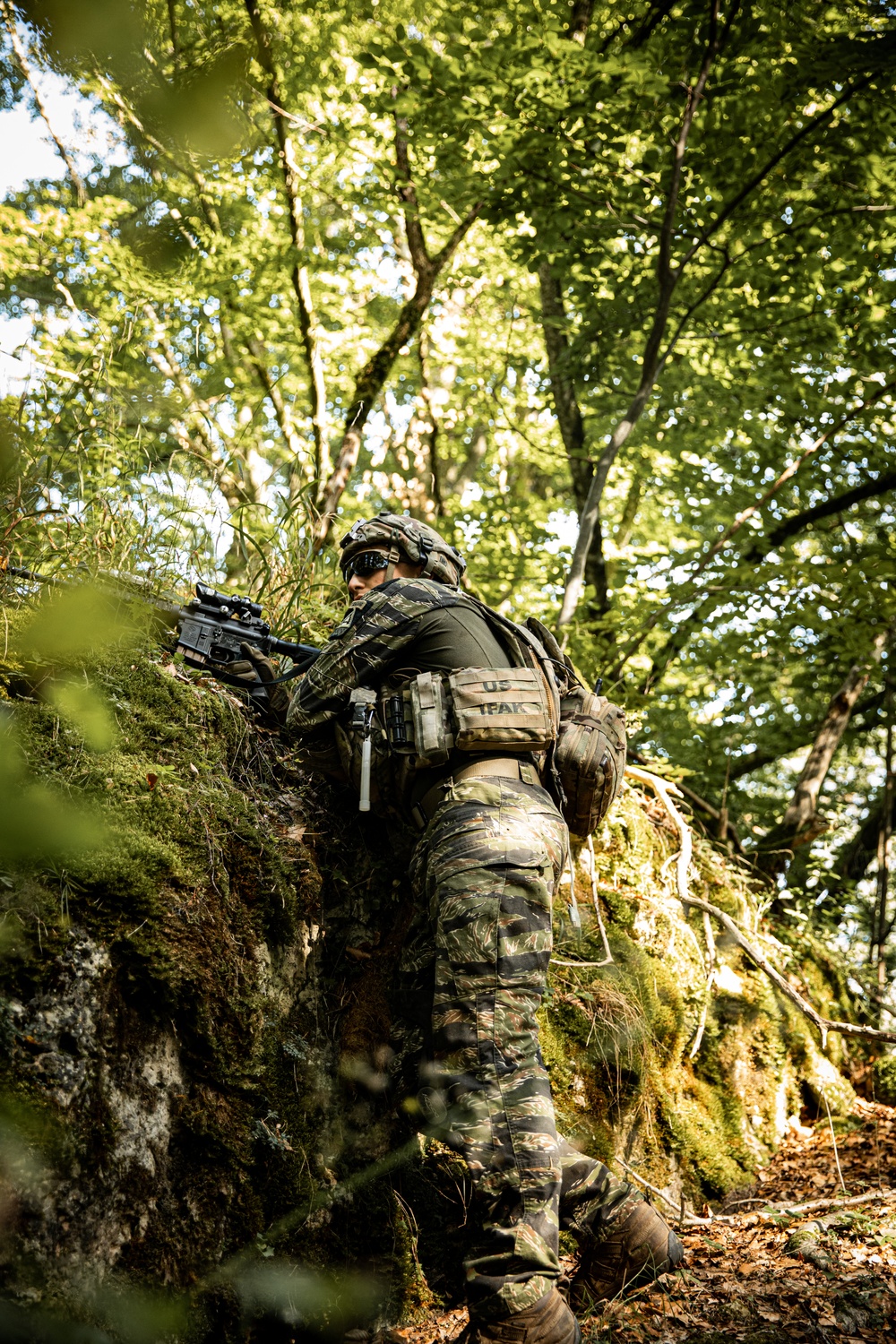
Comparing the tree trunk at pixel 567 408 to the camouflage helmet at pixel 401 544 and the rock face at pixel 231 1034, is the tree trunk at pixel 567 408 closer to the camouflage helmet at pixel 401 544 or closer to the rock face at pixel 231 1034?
the rock face at pixel 231 1034

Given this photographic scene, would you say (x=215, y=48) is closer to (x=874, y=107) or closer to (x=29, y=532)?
(x=29, y=532)

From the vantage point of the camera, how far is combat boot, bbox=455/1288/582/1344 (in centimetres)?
249

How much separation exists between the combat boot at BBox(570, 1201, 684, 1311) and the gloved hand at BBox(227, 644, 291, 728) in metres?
2.22

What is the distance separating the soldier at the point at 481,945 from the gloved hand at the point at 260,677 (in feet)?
0.03

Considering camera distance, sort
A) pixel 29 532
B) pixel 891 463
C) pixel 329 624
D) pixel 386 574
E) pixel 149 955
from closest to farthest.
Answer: pixel 149 955 < pixel 29 532 < pixel 386 574 < pixel 329 624 < pixel 891 463

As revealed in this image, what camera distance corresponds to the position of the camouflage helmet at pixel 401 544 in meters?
3.76

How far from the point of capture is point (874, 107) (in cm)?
602

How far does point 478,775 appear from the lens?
10.6 ft

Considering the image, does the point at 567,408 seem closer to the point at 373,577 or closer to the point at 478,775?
the point at 373,577

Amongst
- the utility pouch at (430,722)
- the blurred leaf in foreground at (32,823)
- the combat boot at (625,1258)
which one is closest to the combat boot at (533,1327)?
the combat boot at (625,1258)

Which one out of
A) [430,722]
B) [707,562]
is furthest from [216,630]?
[707,562]

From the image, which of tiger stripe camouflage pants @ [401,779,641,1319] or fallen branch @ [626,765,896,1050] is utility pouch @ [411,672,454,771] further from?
fallen branch @ [626,765,896,1050]

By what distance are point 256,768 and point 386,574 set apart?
3.17 feet

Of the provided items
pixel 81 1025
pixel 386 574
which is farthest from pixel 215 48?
pixel 386 574
